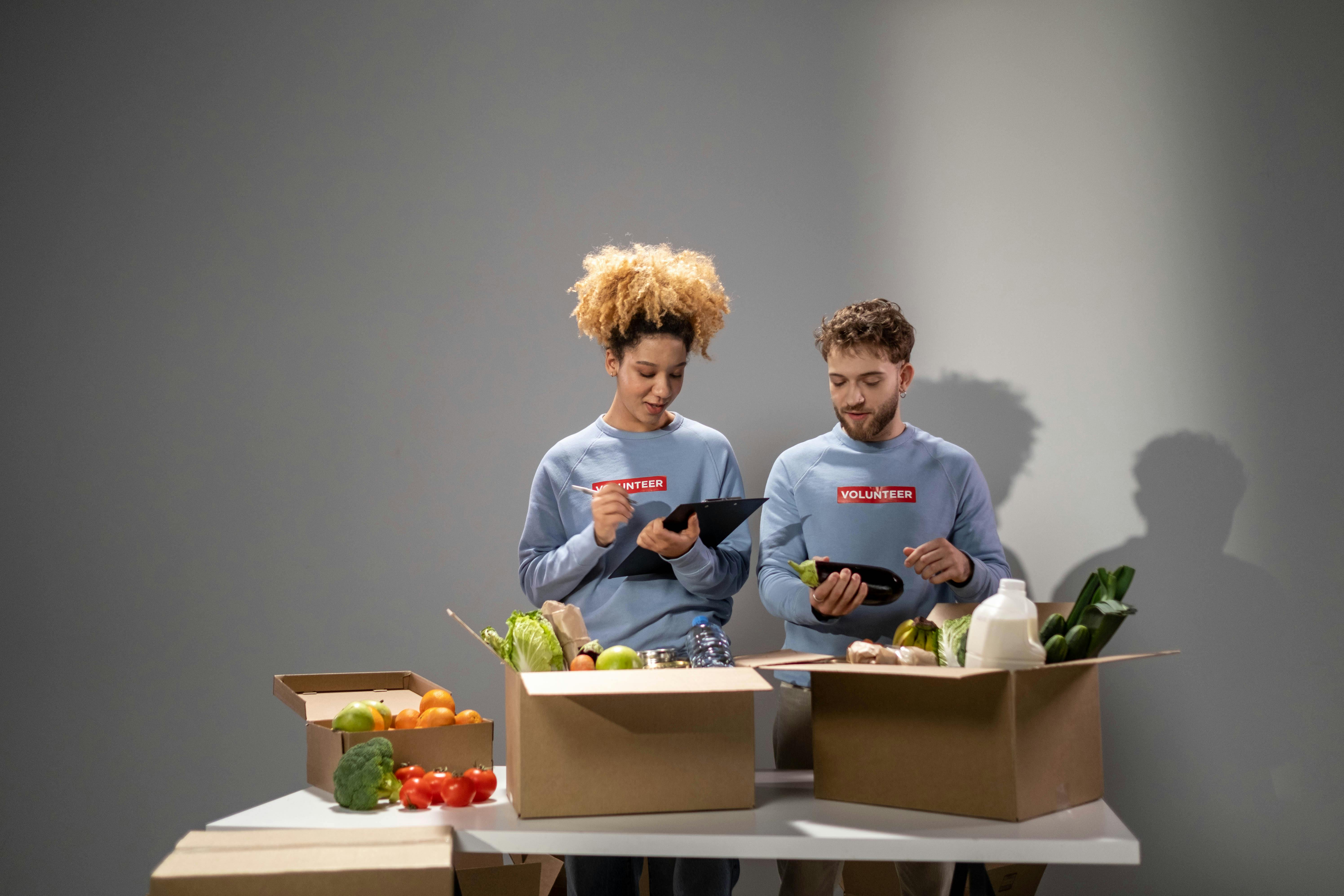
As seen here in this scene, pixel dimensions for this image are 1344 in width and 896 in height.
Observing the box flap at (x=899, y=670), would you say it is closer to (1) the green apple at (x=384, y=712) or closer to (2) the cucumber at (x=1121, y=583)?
(2) the cucumber at (x=1121, y=583)

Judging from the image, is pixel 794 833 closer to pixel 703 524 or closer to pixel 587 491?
pixel 703 524

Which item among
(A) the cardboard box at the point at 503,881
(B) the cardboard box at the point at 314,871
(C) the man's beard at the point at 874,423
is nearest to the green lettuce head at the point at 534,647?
(B) the cardboard box at the point at 314,871

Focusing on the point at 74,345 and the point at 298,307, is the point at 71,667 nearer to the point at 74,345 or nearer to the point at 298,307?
the point at 74,345

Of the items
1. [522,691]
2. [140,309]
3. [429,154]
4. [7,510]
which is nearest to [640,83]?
[429,154]

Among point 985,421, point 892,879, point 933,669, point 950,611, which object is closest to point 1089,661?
point 933,669

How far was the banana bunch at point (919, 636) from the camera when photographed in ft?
5.81

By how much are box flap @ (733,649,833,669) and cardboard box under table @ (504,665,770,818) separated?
0.14 m

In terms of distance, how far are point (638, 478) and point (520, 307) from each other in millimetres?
1166

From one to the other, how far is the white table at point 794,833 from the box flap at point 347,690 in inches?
19.4

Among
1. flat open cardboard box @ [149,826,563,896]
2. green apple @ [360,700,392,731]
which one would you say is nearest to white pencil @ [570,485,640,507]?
green apple @ [360,700,392,731]

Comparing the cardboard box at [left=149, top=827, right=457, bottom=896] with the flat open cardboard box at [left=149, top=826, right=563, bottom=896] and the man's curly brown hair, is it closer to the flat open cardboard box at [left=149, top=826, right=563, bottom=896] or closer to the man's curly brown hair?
the flat open cardboard box at [left=149, top=826, right=563, bottom=896]

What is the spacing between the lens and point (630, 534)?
257 cm

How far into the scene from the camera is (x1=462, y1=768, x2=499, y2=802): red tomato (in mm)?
1697

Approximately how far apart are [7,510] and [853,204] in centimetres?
325
